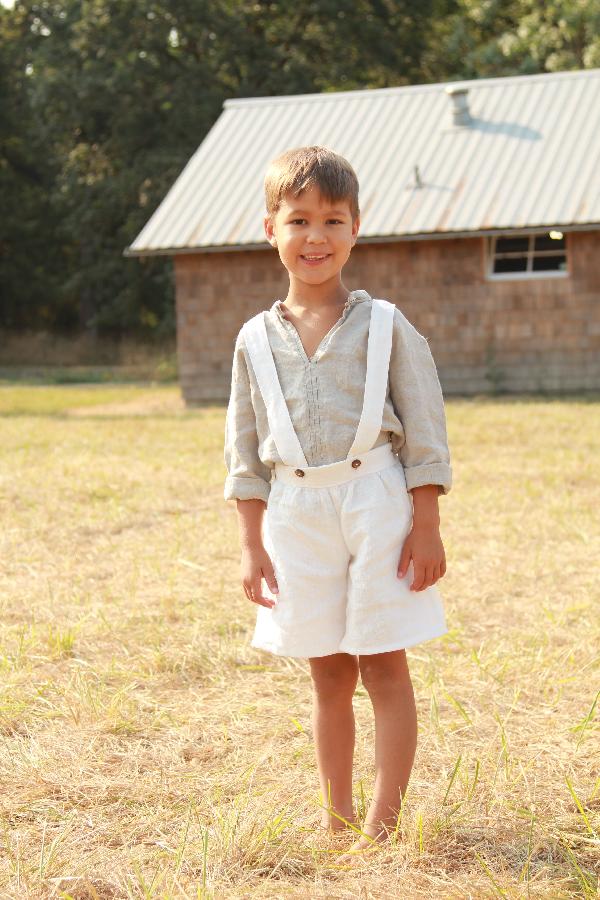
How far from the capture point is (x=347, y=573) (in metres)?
2.73

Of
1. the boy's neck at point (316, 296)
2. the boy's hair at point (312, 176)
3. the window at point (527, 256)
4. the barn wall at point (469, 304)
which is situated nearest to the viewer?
the boy's hair at point (312, 176)

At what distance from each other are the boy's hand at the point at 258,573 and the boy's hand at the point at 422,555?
1.05ft

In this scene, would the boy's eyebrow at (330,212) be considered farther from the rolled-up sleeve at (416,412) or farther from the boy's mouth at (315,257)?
the rolled-up sleeve at (416,412)

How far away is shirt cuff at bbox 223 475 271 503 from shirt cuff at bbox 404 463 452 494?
36 centimetres

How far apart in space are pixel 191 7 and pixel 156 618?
28201mm

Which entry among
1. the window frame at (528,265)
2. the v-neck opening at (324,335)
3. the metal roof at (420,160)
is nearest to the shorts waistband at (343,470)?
the v-neck opening at (324,335)

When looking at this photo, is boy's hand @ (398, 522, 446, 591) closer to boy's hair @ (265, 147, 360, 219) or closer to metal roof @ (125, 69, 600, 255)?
boy's hair @ (265, 147, 360, 219)

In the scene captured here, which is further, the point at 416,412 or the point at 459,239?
the point at 459,239

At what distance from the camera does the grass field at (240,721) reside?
2.68m

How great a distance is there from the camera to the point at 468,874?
8.60ft

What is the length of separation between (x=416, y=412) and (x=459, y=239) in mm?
14548

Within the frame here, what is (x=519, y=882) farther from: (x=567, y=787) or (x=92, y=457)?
(x=92, y=457)

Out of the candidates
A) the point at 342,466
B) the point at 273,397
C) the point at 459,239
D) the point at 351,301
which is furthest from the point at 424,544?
the point at 459,239

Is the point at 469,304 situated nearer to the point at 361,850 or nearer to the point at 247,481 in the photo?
the point at 247,481
